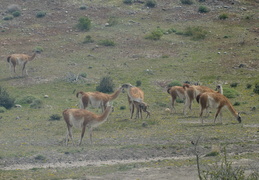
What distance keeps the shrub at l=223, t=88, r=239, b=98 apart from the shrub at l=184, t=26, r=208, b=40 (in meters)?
12.3

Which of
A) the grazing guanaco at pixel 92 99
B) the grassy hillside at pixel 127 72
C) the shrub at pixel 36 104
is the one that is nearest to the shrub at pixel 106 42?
the grassy hillside at pixel 127 72

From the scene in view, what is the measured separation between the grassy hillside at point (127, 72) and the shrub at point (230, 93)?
0.46m

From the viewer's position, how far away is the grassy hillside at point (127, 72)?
66.1 ft

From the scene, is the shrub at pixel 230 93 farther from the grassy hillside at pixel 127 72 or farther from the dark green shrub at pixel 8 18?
the dark green shrub at pixel 8 18

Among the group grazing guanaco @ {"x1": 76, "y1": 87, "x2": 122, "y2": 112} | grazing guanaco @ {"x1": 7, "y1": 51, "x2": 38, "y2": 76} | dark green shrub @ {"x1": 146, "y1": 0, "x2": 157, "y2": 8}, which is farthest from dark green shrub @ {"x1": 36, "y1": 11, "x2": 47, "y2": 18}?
grazing guanaco @ {"x1": 76, "y1": 87, "x2": 122, "y2": 112}

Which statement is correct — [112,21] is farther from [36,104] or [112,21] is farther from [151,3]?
[36,104]

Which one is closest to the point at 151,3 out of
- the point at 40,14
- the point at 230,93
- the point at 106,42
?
the point at 40,14

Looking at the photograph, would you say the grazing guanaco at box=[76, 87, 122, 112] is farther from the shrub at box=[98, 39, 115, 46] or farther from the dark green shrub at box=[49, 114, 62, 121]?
the shrub at box=[98, 39, 115, 46]

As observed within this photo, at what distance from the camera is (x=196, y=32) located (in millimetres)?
43000

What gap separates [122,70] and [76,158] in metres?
16.9

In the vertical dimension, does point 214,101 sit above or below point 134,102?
above

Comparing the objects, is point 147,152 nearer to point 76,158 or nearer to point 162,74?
point 76,158

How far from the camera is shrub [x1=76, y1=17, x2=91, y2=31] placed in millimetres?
43419

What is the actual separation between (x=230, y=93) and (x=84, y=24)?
16593mm
